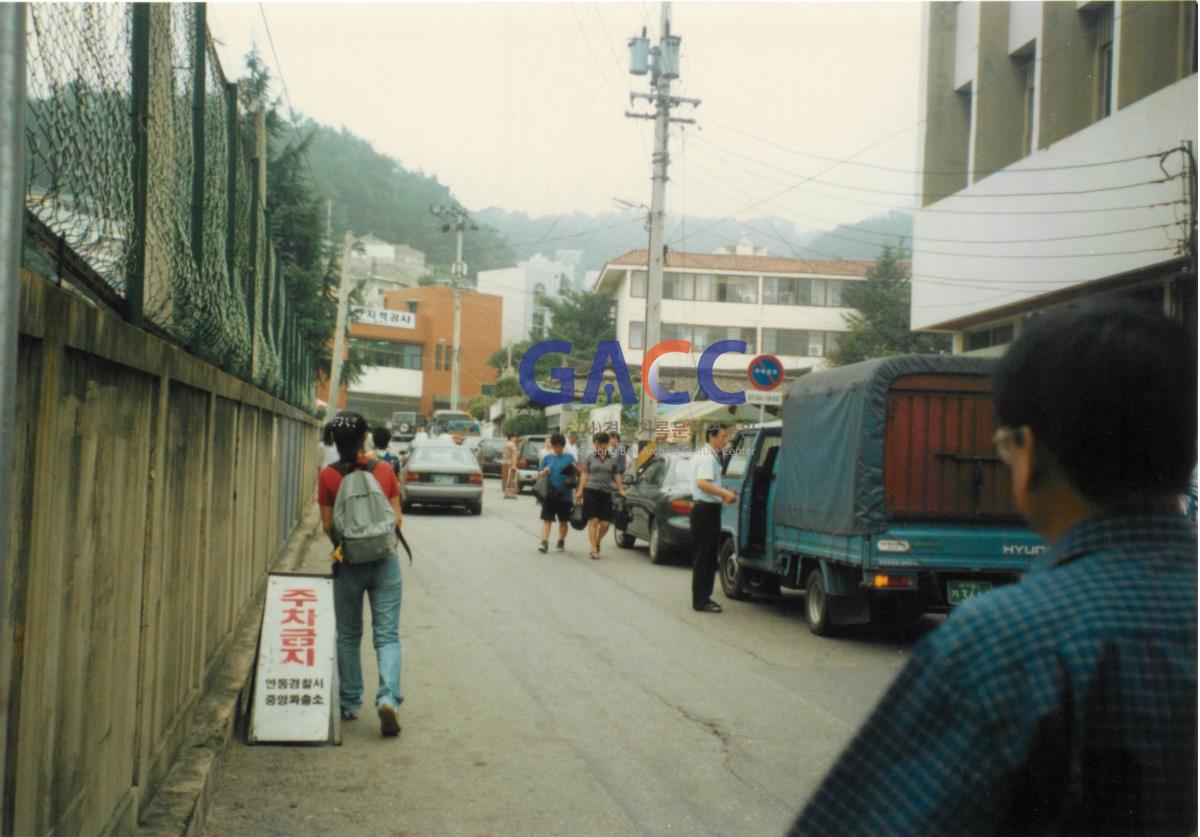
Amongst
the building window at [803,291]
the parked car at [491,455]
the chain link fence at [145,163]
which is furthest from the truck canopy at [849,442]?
the building window at [803,291]

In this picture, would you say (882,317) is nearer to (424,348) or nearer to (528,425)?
(528,425)

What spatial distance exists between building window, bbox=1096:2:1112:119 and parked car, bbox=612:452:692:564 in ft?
32.9

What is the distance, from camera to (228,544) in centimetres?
681

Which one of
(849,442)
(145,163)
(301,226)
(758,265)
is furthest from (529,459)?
(758,265)

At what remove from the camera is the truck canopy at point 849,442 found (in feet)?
30.3

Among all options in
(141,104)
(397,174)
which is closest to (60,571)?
(141,104)

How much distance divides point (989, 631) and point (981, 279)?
911 inches

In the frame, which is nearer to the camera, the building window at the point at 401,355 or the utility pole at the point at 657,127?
the utility pole at the point at 657,127

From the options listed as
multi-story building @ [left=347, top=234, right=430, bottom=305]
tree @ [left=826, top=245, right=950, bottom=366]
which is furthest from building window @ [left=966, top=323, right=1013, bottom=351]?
multi-story building @ [left=347, top=234, right=430, bottom=305]

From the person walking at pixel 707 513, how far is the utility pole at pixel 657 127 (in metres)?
16.5

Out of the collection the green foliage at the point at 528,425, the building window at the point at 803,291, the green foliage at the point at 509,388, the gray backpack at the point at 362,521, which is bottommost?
the gray backpack at the point at 362,521

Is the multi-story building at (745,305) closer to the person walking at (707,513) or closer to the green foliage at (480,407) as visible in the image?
the green foliage at (480,407)

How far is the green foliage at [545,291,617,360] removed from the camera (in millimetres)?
67125

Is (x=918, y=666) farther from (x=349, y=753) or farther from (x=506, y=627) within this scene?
(x=506, y=627)
